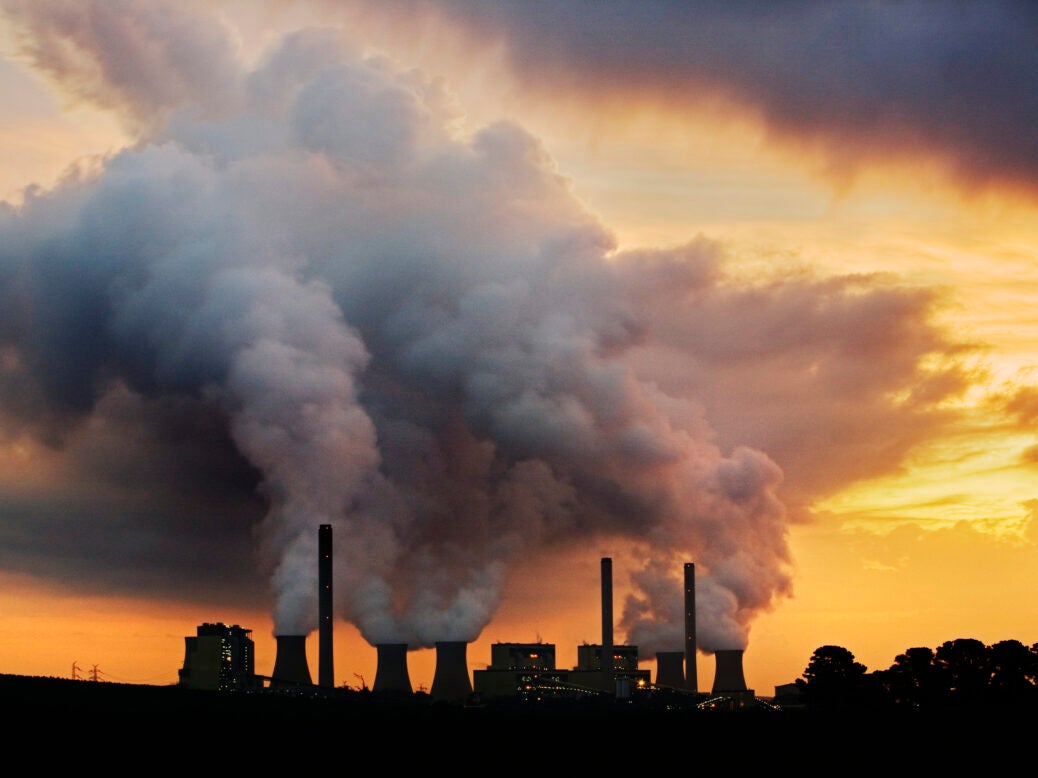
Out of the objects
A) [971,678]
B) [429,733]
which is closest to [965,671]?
[971,678]

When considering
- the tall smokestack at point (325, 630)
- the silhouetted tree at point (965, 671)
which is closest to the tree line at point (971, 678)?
the silhouetted tree at point (965, 671)

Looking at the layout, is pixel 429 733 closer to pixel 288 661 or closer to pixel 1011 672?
pixel 288 661

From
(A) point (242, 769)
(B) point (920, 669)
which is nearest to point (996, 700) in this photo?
(B) point (920, 669)

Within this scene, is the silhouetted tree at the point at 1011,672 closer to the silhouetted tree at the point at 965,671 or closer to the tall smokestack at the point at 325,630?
the silhouetted tree at the point at 965,671

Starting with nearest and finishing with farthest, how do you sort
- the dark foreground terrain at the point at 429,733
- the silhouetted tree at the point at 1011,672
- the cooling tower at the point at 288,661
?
1. the dark foreground terrain at the point at 429,733
2. the cooling tower at the point at 288,661
3. the silhouetted tree at the point at 1011,672

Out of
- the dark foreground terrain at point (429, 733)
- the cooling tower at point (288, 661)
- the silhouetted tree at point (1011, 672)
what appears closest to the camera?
the dark foreground terrain at point (429, 733)

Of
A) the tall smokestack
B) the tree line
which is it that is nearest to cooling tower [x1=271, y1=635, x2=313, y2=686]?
the tall smokestack

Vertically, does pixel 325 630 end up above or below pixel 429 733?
above

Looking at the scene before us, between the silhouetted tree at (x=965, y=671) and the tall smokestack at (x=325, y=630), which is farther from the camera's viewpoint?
the silhouetted tree at (x=965, y=671)

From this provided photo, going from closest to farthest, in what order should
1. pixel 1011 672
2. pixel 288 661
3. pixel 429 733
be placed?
pixel 429 733
pixel 288 661
pixel 1011 672

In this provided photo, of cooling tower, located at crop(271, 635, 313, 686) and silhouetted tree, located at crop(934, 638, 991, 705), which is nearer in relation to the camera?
cooling tower, located at crop(271, 635, 313, 686)

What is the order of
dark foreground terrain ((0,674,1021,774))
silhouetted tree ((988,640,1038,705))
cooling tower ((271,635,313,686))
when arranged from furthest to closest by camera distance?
silhouetted tree ((988,640,1038,705)), cooling tower ((271,635,313,686)), dark foreground terrain ((0,674,1021,774))

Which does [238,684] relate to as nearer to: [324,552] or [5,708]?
[324,552]

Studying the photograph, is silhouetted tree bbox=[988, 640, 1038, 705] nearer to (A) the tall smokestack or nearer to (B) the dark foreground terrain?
(B) the dark foreground terrain
